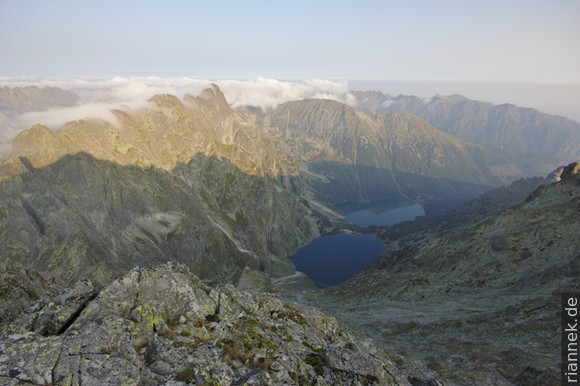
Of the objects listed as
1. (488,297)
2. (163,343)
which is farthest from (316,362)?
(488,297)

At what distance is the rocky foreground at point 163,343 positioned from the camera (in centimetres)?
2022

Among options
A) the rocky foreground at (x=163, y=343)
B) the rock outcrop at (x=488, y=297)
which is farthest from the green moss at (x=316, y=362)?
the rock outcrop at (x=488, y=297)

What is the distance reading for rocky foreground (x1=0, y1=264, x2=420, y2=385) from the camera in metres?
20.2

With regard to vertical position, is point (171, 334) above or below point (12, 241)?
above

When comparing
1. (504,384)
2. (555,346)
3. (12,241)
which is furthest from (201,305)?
(12,241)

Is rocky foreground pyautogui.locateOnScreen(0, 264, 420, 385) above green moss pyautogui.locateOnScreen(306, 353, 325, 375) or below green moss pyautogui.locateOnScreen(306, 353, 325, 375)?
above

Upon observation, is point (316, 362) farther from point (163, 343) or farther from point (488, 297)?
point (488, 297)

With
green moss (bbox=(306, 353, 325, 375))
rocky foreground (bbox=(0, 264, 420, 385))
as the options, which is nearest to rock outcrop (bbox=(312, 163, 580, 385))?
green moss (bbox=(306, 353, 325, 375))

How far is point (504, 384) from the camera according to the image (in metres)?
42.4

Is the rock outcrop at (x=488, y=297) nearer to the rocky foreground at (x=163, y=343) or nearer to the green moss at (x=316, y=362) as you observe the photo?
the green moss at (x=316, y=362)

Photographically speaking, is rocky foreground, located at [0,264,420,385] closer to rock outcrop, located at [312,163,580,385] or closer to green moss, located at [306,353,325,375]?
green moss, located at [306,353,325,375]

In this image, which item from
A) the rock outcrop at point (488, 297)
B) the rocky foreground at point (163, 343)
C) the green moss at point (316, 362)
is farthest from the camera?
the rock outcrop at point (488, 297)

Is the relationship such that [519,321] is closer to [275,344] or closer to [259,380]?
[275,344]

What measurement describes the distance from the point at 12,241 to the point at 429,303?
184863 mm
